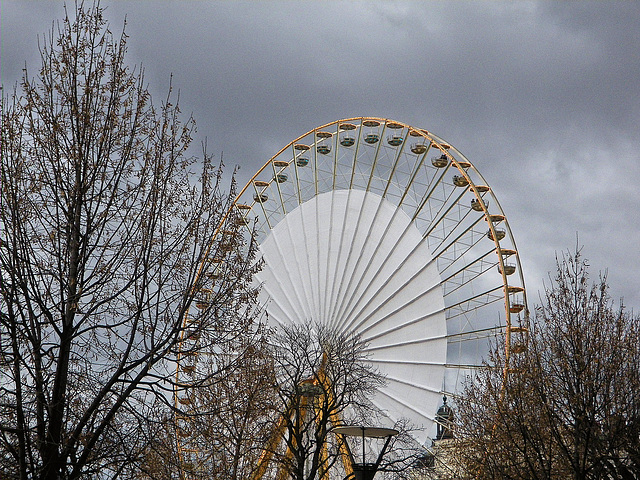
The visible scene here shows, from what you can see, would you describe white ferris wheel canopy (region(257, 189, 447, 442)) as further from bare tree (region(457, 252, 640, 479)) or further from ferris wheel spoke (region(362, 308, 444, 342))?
bare tree (region(457, 252, 640, 479))

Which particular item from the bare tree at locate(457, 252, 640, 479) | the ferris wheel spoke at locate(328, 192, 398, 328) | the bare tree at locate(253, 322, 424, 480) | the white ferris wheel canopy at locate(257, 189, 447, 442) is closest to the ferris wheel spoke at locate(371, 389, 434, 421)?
the white ferris wheel canopy at locate(257, 189, 447, 442)

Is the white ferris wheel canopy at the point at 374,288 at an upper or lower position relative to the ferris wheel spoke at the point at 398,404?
upper

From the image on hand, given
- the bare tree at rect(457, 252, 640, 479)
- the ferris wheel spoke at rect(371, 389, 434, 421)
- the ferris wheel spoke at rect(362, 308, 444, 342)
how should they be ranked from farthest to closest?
1. the ferris wheel spoke at rect(362, 308, 444, 342)
2. the ferris wheel spoke at rect(371, 389, 434, 421)
3. the bare tree at rect(457, 252, 640, 479)

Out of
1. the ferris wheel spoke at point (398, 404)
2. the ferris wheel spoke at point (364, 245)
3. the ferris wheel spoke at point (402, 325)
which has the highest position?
the ferris wheel spoke at point (364, 245)

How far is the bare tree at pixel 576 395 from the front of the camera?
2081 cm

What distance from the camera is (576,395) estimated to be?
20891 mm

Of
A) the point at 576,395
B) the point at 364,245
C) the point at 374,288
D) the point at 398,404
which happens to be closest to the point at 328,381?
the point at 398,404

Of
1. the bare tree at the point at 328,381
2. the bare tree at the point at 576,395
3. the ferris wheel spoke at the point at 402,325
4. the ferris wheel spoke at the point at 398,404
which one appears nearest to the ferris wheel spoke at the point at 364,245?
the ferris wheel spoke at the point at 402,325

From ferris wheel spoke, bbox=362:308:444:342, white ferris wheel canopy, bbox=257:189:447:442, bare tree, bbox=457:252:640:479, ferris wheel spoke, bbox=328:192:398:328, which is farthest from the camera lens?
ferris wheel spoke, bbox=328:192:398:328

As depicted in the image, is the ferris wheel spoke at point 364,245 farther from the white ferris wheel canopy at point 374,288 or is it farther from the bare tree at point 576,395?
the bare tree at point 576,395

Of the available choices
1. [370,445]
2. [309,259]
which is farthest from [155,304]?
[309,259]

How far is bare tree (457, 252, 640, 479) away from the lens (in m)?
20.8

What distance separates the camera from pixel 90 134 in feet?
37.7

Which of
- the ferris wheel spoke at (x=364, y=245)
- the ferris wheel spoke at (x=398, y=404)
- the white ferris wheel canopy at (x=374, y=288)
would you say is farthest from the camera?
the ferris wheel spoke at (x=364, y=245)
